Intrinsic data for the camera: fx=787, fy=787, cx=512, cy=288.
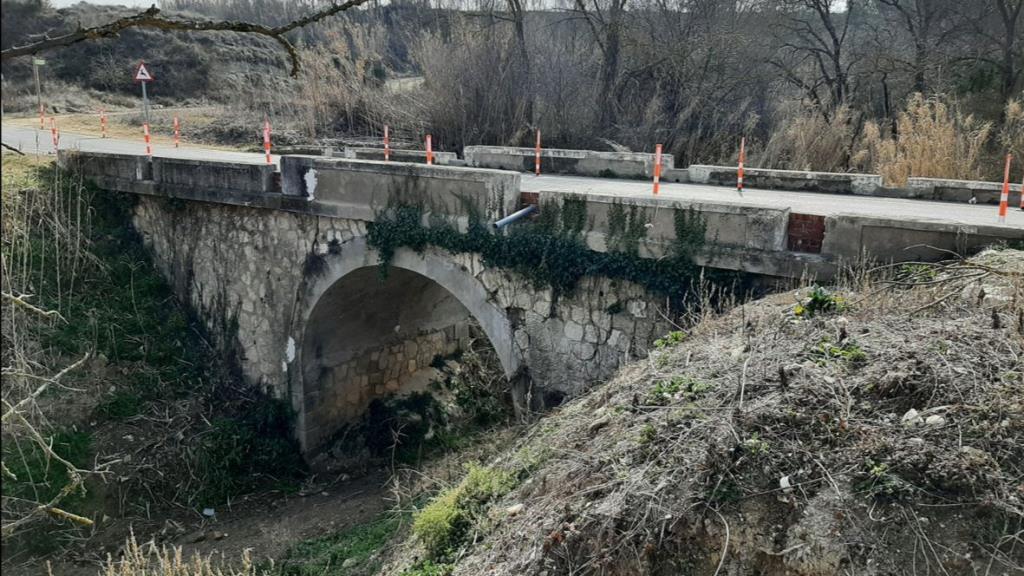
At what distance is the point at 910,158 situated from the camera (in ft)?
35.1

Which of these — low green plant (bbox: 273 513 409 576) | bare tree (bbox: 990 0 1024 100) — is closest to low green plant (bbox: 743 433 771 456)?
low green plant (bbox: 273 513 409 576)

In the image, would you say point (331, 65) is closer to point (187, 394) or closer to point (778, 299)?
point (187, 394)

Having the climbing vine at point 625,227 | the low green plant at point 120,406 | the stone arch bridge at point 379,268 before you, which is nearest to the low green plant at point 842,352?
the stone arch bridge at point 379,268

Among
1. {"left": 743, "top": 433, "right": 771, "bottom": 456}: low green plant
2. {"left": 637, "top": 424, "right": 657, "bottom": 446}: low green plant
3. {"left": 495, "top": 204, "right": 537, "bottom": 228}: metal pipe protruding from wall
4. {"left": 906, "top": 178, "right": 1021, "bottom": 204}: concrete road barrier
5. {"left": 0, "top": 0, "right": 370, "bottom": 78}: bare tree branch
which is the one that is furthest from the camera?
{"left": 906, "top": 178, "right": 1021, "bottom": 204}: concrete road barrier

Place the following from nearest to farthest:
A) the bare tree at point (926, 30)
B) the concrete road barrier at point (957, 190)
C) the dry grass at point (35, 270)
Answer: the concrete road barrier at point (957, 190)
the dry grass at point (35, 270)
the bare tree at point (926, 30)

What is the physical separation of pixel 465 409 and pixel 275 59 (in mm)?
27037

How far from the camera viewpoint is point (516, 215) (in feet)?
24.6

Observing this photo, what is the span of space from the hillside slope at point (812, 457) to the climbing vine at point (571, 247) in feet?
4.70

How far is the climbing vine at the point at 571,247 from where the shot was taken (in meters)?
6.64

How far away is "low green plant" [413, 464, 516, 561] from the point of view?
17.7 ft

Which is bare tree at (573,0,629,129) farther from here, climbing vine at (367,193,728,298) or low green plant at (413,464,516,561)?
low green plant at (413,464,516,561)

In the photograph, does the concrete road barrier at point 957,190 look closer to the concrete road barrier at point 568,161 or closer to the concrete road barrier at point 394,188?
the concrete road barrier at point 568,161

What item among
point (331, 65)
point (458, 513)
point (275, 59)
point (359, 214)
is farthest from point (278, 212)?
point (275, 59)

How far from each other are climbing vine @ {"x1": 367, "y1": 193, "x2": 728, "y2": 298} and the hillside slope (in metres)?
1.43
